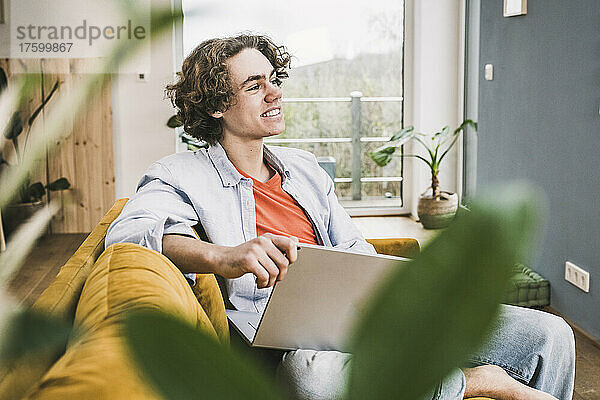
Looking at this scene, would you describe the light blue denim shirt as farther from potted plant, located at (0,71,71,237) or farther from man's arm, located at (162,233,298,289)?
potted plant, located at (0,71,71,237)

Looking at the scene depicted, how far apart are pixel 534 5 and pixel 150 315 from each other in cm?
368

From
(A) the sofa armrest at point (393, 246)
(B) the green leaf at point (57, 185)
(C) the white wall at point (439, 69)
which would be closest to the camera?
(B) the green leaf at point (57, 185)

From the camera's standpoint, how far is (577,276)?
123 inches

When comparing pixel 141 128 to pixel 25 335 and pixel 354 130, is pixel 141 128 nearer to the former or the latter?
pixel 354 130

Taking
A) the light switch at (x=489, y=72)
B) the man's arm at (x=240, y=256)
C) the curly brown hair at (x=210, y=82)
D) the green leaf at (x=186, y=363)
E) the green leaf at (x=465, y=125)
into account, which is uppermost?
the light switch at (x=489, y=72)

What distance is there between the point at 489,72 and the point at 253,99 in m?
2.57

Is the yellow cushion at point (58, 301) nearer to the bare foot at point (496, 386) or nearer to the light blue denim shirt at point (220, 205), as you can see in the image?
the light blue denim shirt at point (220, 205)

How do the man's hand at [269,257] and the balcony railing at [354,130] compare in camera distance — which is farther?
the balcony railing at [354,130]

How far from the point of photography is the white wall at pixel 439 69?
533 centimetres

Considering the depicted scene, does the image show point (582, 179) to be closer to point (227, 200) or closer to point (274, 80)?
point (274, 80)

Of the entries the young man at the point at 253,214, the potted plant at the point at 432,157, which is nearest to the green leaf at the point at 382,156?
the potted plant at the point at 432,157

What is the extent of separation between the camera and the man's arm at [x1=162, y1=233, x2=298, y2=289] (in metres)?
1.20

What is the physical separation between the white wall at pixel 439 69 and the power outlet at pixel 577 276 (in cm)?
224

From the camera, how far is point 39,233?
0.24m
